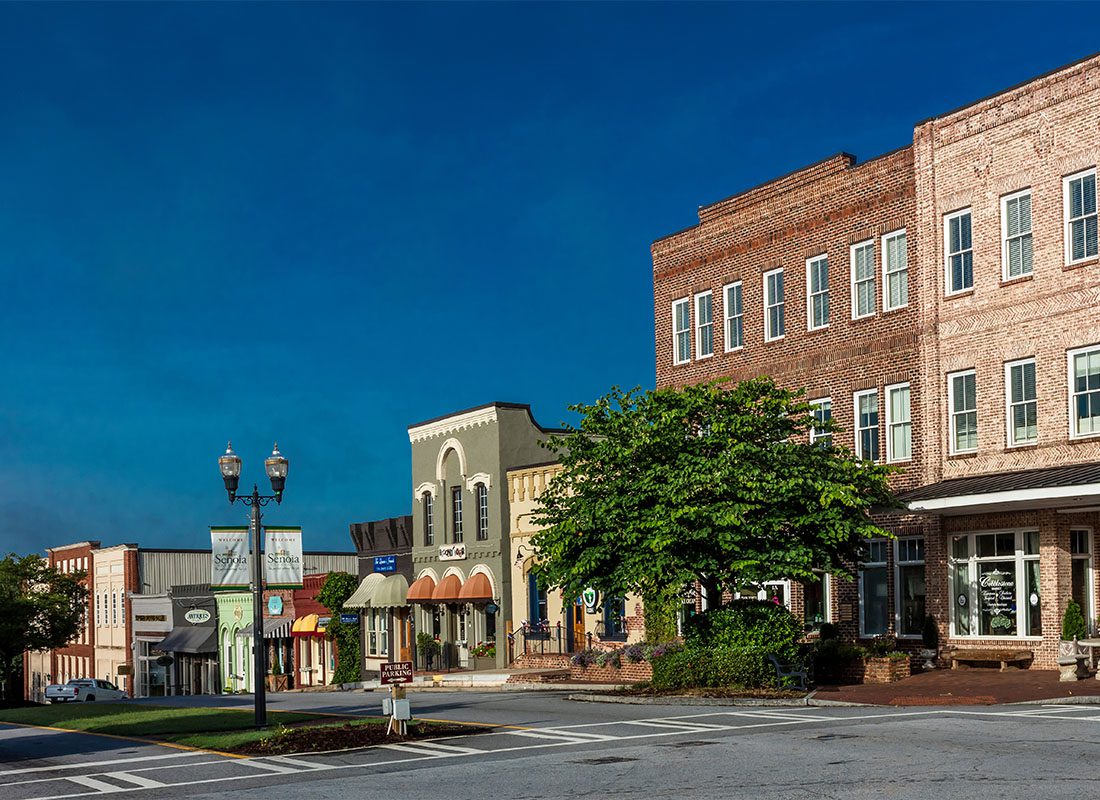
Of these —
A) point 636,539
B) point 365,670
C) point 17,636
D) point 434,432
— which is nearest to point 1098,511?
point 636,539

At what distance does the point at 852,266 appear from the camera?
3500cm

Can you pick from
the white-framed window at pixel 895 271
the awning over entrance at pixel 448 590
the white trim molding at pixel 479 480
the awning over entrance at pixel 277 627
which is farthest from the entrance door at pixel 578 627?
the awning over entrance at pixel 277 627

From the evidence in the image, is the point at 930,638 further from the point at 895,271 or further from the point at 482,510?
the point at 482,510

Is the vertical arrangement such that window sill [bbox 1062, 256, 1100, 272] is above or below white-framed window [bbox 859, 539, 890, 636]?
above

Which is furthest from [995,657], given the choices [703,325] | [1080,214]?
[703,325]

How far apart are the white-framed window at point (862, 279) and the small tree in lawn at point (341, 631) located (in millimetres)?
29254

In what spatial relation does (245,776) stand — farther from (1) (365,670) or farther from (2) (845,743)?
(1) (365,670)

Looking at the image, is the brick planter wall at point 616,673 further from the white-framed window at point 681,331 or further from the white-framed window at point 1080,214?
the white-framed window at point 1080,214

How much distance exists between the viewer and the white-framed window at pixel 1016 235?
3053 cm

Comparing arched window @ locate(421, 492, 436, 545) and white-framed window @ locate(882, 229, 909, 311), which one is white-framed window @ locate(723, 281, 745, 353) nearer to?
white-framed window @ locate(882, 229, 909, 311)

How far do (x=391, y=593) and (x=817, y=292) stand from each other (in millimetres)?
24391

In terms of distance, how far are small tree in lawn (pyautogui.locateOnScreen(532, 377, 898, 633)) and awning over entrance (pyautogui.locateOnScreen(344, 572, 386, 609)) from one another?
83.9 ft

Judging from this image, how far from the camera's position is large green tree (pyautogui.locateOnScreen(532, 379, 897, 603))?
28266 millimetres

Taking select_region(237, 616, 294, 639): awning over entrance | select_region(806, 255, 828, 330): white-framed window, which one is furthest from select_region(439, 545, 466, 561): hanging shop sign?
select_region(806, 255, 828, 330): white-framed window
